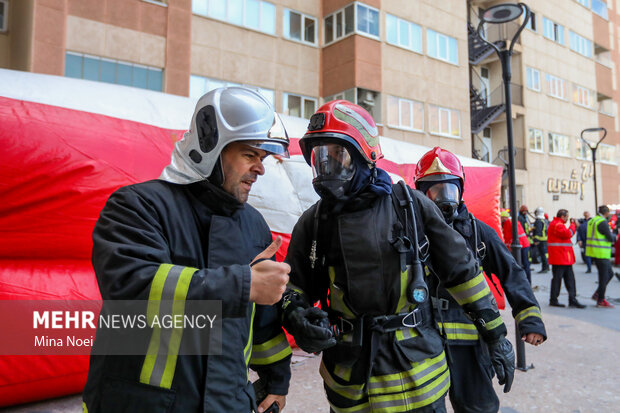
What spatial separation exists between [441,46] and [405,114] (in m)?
3.89

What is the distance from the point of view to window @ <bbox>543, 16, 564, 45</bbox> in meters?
24.6

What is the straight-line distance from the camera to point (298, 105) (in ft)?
53.5

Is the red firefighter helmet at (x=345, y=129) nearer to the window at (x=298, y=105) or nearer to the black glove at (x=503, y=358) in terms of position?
the black glove at (x=503, y=358)

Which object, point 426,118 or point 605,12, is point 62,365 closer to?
point 426,118

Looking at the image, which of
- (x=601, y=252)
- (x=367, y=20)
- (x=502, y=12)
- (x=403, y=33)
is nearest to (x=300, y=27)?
(x=367, y=20)

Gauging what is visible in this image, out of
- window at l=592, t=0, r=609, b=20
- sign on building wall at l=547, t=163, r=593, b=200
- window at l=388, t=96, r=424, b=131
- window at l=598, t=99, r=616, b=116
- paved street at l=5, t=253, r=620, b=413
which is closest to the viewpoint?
paved street at l=5, t=253, r=620, b=413

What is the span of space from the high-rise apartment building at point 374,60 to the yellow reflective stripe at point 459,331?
11929 mm

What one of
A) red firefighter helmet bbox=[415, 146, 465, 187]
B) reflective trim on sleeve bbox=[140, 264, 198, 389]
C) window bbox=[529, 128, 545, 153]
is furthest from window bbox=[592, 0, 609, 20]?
reflective trim on sleeve bbox=[140, 264, 198, 389]

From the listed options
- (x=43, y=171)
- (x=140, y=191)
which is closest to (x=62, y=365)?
(x=43, y=171)

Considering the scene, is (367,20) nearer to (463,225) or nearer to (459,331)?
(463,225)

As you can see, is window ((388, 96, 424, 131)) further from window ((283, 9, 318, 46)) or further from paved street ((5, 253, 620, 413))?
paved street ((5, 253, 620, 413))

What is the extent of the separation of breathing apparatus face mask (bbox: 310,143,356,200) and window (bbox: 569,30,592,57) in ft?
98.2

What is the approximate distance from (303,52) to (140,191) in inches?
621

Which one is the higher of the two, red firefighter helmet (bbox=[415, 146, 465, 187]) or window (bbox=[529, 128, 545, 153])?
window (bbox=[529, 128, 545, 153])
